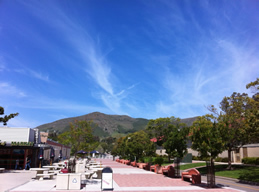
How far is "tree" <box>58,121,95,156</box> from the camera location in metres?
16.5

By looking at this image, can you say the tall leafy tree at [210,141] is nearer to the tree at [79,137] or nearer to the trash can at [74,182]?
the tree at [79,137]

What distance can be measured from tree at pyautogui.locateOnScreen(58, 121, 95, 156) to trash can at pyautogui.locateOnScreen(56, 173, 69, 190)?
3.01 m

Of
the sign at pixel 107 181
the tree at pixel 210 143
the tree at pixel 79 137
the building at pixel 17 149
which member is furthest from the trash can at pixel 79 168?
the tree at pixel 210 143

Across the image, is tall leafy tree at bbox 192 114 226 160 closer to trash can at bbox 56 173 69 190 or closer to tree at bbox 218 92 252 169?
tree at bbox 218 92 252 169

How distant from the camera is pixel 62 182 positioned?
13523 mm

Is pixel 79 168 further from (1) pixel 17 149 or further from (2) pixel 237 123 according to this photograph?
(2) pixel 237 123

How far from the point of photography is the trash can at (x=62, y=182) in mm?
13454

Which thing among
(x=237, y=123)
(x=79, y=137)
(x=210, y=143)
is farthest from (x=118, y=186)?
(x=237, y=123)

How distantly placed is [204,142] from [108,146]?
11384 centimetres

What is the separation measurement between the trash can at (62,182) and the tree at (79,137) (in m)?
3.01

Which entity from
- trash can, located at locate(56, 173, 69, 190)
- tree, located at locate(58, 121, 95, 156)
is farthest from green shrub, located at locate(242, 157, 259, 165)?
trash can, located at locate(56, 173, 69, 190)

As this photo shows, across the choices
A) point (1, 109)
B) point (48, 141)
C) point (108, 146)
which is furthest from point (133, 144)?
point (108, 146)

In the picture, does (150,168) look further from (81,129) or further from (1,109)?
(1,109)

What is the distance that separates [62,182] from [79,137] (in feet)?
12.4
